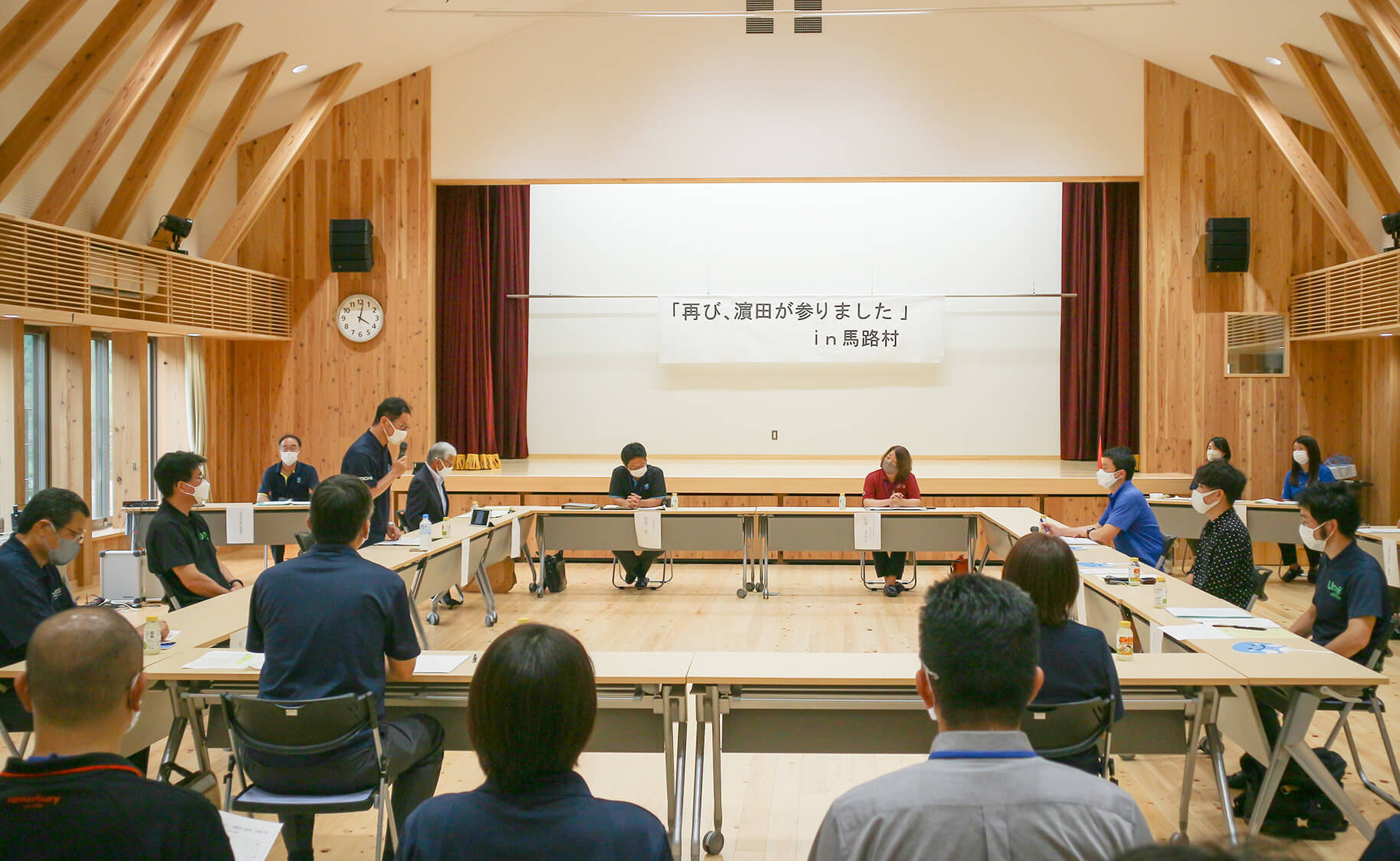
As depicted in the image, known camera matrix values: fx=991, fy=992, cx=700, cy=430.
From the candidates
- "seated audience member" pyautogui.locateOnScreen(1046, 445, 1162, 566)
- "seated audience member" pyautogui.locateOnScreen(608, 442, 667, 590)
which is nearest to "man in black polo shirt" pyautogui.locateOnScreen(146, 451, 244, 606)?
"seated audience member" pyautogui.locateOnScreen(608, 442, 667, 590)

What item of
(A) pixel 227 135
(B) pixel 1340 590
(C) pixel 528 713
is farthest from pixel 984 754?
(A) pixel 227 135

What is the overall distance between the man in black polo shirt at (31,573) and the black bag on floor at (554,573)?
395 cm

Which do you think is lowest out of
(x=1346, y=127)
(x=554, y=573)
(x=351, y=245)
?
(x=554, y=573)

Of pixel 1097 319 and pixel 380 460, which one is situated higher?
pixel 1097 319

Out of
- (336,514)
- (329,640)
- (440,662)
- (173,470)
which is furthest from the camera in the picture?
(173,470)

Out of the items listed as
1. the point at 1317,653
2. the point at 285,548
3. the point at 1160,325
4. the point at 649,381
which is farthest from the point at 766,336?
the point at 1317,653

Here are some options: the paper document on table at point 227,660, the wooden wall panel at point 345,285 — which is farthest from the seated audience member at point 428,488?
the paper document on table at point 227,660

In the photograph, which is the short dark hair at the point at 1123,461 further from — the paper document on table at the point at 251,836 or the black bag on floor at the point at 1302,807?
the paper document on table at the point at 251,836

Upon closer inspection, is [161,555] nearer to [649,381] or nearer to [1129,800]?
[1129,800]

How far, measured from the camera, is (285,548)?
8.74 m

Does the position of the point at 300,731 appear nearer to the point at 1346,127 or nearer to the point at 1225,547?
the point at 1225,547

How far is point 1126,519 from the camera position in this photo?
5355mm

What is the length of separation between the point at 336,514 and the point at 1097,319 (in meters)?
9.39

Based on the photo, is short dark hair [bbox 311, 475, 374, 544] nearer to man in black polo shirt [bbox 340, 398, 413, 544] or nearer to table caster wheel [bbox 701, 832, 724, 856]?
table caster wheel [bbox 701, 832, 724, 856]
